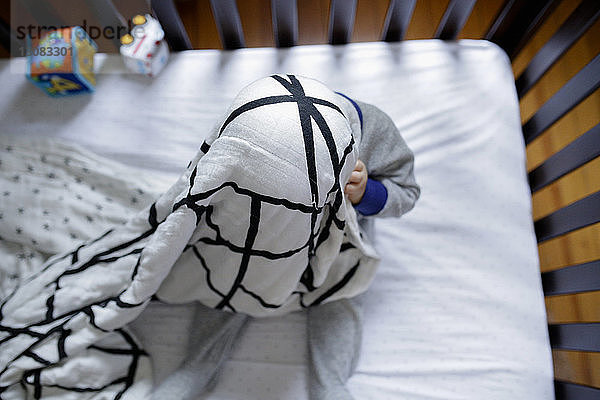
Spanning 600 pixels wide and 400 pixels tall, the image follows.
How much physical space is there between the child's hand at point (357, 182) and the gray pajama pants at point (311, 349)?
0.23m

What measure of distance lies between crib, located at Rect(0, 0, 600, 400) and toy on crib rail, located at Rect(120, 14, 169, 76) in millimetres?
28

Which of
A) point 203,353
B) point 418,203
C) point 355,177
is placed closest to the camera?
point 355,177

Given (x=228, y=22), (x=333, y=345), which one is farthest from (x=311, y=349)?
(x=228, y=22)

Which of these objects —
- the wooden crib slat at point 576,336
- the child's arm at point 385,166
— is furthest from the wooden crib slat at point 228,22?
the wooden crib slat at point 576,336

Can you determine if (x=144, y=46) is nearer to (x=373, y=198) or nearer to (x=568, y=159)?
(x=373, y=198)

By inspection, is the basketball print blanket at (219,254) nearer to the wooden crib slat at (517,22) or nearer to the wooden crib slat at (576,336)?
the wooden crib slat at (576,336)

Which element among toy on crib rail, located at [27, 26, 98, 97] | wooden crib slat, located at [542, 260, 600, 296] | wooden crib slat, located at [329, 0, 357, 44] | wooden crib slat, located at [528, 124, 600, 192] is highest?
wooden crib slat, located at [329, 0, 357, 44]

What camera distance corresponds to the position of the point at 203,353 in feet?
2.57

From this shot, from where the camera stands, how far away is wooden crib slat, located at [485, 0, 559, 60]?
37.0 inches

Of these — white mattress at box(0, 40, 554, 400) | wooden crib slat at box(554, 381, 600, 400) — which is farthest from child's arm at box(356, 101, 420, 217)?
wooden crib slat at box(554, 381, 600, 400)

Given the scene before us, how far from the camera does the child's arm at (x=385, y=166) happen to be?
28.7 inches

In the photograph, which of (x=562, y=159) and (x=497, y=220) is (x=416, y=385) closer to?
(x=497, y=220)

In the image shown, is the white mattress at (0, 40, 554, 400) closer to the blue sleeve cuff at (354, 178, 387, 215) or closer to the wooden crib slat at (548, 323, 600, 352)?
the wooden crib slat at (548, 323, 600, 352)

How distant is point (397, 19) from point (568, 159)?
44cm
